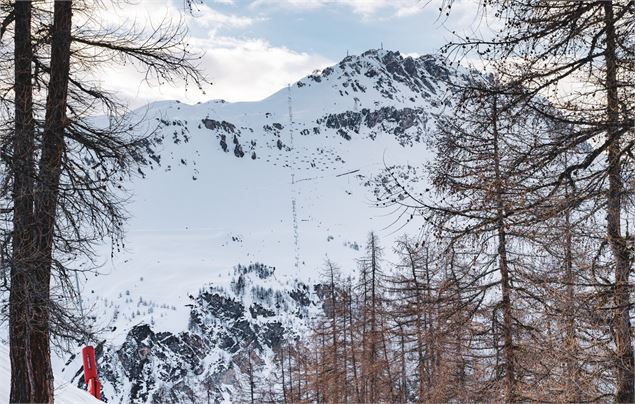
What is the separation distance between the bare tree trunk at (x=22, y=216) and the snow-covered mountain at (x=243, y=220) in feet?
2.29

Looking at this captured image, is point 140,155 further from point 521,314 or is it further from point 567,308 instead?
point 521,314

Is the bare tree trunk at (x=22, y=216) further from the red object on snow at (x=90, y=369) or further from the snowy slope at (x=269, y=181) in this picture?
the snowy slope at (x=269, y=181)

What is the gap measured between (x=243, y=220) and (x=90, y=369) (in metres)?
94.9

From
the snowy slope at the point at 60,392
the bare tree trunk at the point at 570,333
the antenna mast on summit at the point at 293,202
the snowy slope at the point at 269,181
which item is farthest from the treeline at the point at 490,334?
the antenna mast on summit at the point at 293,202

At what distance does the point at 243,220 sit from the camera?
10194 cm

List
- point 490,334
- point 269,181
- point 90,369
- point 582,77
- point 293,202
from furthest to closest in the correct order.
→ 1. point 269,181
2. point 293,202
3. point 490,334
4. point 90,369
5. point 582,77

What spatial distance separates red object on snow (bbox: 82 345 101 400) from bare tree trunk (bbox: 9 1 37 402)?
7.68 feet

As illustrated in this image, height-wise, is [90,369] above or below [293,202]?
below

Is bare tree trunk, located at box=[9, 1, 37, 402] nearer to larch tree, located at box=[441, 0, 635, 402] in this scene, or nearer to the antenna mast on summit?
larch tree, located at box=[441, 0, 635, 402]

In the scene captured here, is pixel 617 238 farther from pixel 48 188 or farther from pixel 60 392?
pixel 60 392

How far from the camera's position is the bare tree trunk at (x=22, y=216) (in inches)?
171

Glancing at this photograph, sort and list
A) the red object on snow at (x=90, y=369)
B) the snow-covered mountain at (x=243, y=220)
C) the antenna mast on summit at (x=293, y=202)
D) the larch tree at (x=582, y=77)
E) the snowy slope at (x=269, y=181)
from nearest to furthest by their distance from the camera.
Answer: the larch tree at (x=582, y=77) → the red object on snow at (x=90, y=369) → the snow-covered mountain at (x=243, y=220) → the snowy slope at (x=269, y=181) → the antenna mast on summit at (x=293, y=202)

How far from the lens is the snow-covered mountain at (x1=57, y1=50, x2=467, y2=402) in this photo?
47.7m

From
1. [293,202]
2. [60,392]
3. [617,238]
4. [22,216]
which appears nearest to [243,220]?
[293,202]
